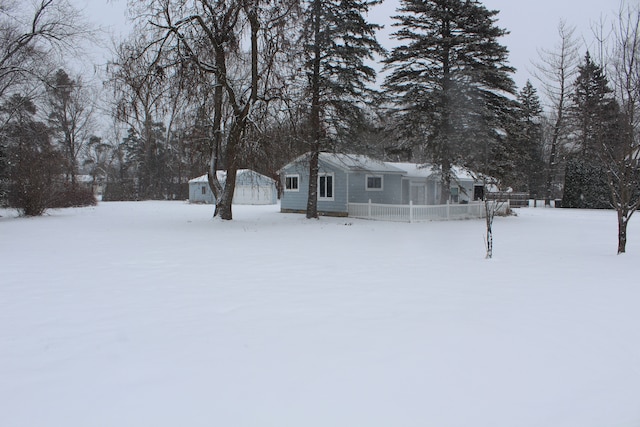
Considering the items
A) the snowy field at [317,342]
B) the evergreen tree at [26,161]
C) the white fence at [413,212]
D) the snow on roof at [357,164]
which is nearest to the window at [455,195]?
the white fence at [413,212]

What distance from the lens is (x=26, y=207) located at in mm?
Answer: 19516

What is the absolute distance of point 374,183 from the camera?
23.0m

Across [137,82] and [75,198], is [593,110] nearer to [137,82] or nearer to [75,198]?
[137,82]

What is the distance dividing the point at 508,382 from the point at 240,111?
14749 millimetres

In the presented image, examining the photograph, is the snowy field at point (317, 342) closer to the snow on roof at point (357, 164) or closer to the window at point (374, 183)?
the snow on roof at point (357, 164)

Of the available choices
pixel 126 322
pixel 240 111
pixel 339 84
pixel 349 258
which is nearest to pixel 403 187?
pixel 339 84

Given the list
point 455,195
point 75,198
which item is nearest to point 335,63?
point 455,195

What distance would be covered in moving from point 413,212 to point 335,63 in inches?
287

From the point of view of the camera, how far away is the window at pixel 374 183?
74.4ft

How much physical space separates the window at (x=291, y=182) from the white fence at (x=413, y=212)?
4.26 m

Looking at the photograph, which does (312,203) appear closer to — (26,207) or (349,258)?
(349,258)

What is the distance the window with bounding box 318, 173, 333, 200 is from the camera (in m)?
23.0

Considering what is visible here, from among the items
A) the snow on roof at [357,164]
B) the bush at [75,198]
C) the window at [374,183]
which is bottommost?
the bush at [75,198]

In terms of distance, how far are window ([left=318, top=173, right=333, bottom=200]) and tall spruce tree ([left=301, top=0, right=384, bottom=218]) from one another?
4523mm
